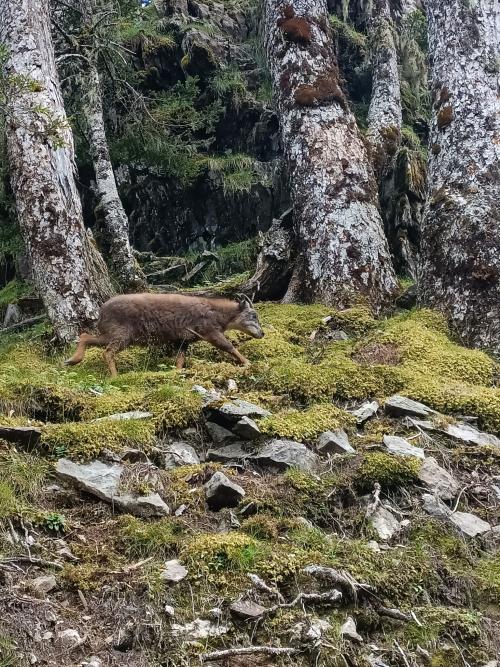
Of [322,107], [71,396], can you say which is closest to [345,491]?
[71,396]

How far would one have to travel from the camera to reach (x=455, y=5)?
9258 mm

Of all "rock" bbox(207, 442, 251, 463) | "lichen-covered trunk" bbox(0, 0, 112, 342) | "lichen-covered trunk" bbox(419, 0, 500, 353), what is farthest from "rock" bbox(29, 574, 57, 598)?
"lichen-covered trunk" bbox(419, 0, 500, 353)

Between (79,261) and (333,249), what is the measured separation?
11.6ft

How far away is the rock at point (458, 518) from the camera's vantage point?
4648 mm

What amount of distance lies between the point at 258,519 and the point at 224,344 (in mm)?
3701

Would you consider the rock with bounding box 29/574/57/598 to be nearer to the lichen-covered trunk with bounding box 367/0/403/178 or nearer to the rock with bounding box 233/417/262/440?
the rock with bounding box 233/417/262/440

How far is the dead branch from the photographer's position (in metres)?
3.35

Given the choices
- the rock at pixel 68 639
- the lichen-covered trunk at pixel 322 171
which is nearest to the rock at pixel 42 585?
the rock at pixel 68 639

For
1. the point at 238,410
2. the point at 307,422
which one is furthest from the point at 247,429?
the point at 307,422

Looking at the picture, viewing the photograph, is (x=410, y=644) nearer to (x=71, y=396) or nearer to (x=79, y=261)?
(x=71, y=396)

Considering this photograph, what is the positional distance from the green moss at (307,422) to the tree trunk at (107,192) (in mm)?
6394

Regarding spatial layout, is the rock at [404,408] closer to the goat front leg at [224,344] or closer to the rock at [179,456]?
the rock at [179,456]

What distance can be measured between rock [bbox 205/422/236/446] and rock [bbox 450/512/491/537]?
185cm

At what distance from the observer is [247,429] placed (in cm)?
549
